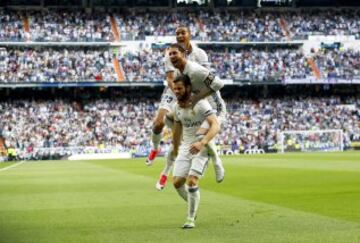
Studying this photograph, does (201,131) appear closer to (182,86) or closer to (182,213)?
(182,86)

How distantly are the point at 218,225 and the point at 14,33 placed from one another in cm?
5694

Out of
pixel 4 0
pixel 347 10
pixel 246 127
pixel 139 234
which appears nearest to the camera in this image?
pixel 139 234

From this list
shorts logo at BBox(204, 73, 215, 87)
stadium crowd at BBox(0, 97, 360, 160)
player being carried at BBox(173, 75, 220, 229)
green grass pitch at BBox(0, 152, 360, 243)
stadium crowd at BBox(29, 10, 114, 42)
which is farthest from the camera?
stadium crowd at BBox(29, 10, 114, 42)

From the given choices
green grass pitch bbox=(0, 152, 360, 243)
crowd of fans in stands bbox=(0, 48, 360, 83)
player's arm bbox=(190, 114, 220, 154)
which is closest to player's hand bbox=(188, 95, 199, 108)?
player's arm bbox=(190, 114, 220, 154)

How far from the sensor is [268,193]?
58.0 ft

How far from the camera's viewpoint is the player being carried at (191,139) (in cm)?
1075

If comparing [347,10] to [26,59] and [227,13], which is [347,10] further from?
[26,59]

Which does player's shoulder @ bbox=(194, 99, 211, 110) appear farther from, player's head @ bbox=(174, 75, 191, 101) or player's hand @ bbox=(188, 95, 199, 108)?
player's head @ bbox=(174, 75, 191, 101)

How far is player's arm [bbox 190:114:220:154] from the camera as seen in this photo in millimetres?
10477

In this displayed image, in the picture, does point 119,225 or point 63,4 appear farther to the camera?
point 63,4

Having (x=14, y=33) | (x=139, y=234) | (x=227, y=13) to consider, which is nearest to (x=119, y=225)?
(x=139, y=234)

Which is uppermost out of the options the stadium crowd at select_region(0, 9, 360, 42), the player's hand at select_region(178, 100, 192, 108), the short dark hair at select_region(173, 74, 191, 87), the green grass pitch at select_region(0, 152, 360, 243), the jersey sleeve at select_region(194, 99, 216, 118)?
the short dark hair at select_region(173, 74, 191, 87)

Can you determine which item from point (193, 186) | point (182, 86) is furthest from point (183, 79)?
point (193, 186)

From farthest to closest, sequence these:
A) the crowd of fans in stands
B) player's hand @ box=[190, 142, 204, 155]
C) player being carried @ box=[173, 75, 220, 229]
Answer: the crowd of fans in stands, player being carried @ box=[173, 75, 220, 229], player's hand @ box=[190, 142, 204, 155]
